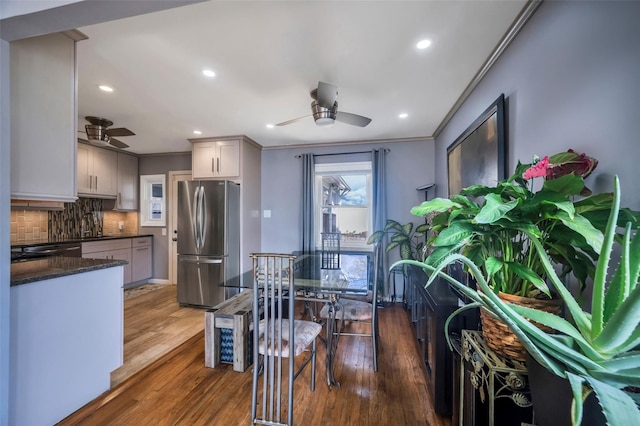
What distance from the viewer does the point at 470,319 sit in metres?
1.56

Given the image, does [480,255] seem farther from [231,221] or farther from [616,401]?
[231,221]

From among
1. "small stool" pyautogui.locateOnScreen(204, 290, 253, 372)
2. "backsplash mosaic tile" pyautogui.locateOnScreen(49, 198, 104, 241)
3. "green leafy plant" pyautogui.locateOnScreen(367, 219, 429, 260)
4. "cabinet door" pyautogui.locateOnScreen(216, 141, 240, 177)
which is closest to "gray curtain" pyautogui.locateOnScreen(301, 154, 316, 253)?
"green leafy plant" pyautogui.locateOnScreen(367, 219, 429, 260)

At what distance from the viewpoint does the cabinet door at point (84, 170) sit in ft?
12.3

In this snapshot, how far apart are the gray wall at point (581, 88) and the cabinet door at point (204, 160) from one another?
12.0ft

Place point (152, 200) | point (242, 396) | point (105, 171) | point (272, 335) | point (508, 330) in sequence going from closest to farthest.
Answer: point (508, 330) → point (272, 335) → point (242, 396) → point (105, 171) → point (152, 200)

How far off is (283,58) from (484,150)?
1.69 m

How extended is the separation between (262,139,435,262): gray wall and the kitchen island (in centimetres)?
253

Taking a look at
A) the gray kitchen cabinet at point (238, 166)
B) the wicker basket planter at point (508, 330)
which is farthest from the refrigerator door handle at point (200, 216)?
the wicker basket planter at point (508, 330)

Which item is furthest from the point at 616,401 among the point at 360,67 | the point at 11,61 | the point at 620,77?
the point at 11,61

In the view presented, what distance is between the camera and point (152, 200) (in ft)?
15.5

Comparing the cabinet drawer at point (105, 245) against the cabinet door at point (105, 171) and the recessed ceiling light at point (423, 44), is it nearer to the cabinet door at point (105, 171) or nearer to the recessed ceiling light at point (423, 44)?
the cabinet door at point (105, 171)

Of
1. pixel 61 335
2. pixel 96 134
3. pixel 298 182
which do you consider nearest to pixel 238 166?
pixel 298 182

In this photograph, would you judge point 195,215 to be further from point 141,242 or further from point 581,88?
point 581,88

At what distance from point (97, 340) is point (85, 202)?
3.64 m
